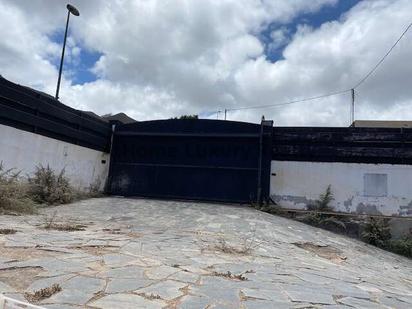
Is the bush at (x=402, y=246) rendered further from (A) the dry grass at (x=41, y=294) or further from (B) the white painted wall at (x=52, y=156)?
(A) the dry grass at (x=41, y=294)

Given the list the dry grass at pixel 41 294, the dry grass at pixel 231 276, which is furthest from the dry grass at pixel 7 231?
the dry grass at pixel 231 276

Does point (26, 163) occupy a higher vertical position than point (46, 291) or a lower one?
higher

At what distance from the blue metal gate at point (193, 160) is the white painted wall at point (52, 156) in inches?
38.4

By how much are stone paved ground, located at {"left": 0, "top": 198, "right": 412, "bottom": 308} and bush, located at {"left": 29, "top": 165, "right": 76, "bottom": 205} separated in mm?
1800

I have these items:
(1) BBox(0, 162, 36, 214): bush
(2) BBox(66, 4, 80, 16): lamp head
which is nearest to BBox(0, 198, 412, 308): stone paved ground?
(1) BBox(0, 162, 36, 214): bush

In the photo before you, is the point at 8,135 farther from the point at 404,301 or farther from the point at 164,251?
the point at 404,301

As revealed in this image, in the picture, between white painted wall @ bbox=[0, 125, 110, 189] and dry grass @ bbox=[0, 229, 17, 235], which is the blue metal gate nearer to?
white painted wall @ bbox=[0, 125, 110, 189]

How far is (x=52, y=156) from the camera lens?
1327 centimetres

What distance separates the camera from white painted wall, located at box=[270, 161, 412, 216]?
13.8 metres

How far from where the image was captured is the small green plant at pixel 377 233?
488 inches

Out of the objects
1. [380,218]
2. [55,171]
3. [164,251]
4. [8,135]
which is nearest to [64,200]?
[55,171]

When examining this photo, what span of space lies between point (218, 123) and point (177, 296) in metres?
12.1

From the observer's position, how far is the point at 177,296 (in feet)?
13.6

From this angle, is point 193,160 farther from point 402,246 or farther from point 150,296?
point 150,296
